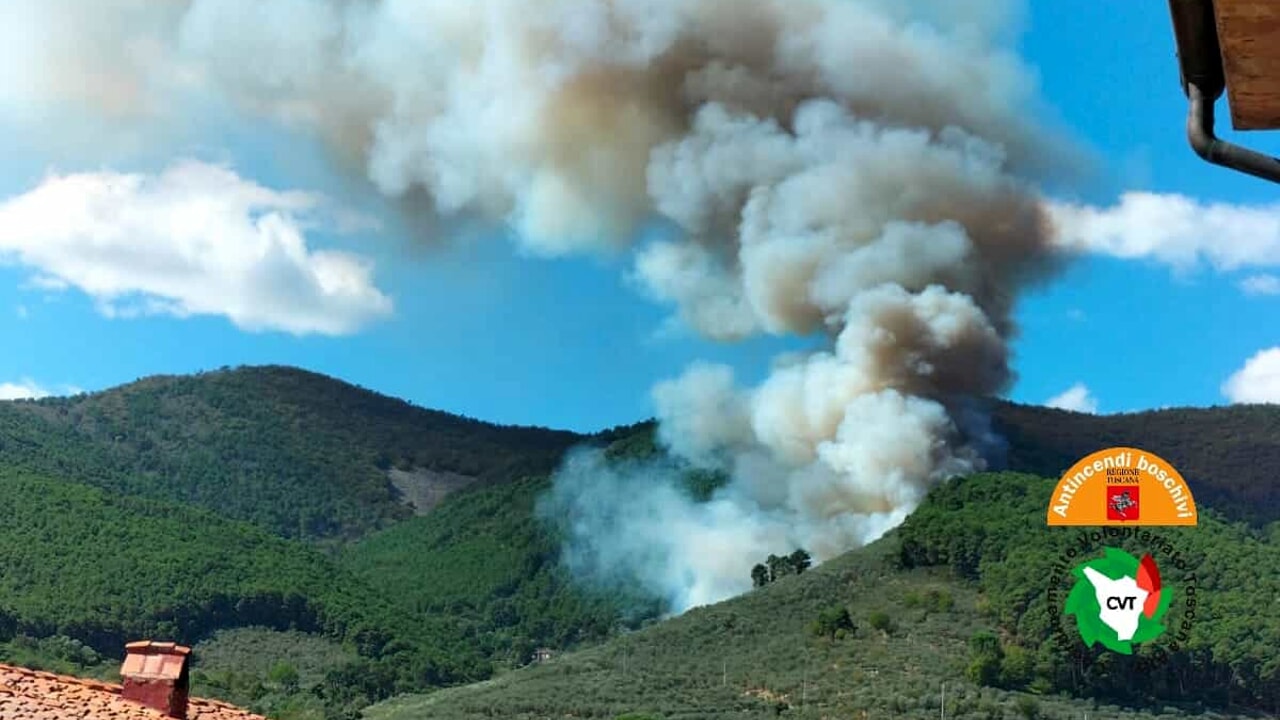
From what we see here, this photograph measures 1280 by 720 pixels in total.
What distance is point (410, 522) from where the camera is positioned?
422 feet

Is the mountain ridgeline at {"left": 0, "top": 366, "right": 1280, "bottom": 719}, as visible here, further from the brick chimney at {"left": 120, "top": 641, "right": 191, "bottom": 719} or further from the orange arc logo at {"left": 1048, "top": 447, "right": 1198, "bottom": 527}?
the brick chimney at {"left": 120, "top": 641, "right": 191, "bottom": 719}

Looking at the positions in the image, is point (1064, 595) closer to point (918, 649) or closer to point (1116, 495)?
point (918, 649)

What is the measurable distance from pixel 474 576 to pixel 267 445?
44.1 metres

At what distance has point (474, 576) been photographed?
108 m

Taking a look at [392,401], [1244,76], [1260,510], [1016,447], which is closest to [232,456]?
[392,401]

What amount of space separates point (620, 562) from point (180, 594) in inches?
1131

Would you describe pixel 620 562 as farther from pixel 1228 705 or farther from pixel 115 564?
pixel 1228 705

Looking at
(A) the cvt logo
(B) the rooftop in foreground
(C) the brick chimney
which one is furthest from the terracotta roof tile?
(A) the cvt logo

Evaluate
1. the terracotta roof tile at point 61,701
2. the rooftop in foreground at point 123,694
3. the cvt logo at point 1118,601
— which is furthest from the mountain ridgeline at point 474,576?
the terracotta roof tile at point 61,701

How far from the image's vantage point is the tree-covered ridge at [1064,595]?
5181cm

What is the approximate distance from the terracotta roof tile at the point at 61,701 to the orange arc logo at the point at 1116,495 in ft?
101

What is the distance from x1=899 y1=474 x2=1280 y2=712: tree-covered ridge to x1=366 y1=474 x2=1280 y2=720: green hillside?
0.24ft

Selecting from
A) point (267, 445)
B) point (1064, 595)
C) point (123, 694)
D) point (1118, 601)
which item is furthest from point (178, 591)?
point (123, 694)

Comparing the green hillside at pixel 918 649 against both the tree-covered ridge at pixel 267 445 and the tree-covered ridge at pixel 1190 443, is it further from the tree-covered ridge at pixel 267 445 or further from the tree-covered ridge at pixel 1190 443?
the tree-covered ridge at pixel 267 445
